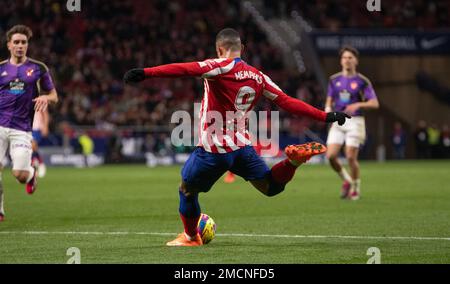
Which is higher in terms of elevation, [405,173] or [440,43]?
[440,43]

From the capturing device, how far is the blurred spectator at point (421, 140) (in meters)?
38.2

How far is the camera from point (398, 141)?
3825 cm

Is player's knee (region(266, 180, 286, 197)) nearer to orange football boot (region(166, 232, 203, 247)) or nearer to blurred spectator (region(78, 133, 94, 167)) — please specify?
orange football boot (region(166, 232, 203, 247))

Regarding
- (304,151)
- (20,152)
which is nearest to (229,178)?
(20,152)

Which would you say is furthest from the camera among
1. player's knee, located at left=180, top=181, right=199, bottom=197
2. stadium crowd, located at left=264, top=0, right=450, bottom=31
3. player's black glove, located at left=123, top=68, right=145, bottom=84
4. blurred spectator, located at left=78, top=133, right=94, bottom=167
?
stadium crowd, located at left=264, top=0, right=450, bottom=31

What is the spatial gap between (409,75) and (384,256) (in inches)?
1264

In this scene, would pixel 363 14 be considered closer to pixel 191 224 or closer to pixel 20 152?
pixel 20 152

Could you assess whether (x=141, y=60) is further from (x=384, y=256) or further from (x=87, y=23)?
(x=384, y=256)

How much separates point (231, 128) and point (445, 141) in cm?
3127

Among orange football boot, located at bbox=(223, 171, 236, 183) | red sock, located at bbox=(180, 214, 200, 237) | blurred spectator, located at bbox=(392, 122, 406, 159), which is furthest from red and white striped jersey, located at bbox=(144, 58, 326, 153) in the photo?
blurred spectator, located at bbox=(392, 122, 406, 159)

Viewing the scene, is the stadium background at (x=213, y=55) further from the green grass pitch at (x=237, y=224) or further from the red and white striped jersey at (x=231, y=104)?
the red and white striped jersey at (x=231, y=104)

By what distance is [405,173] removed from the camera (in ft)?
86.7

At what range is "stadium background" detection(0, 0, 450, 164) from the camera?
3428cm
